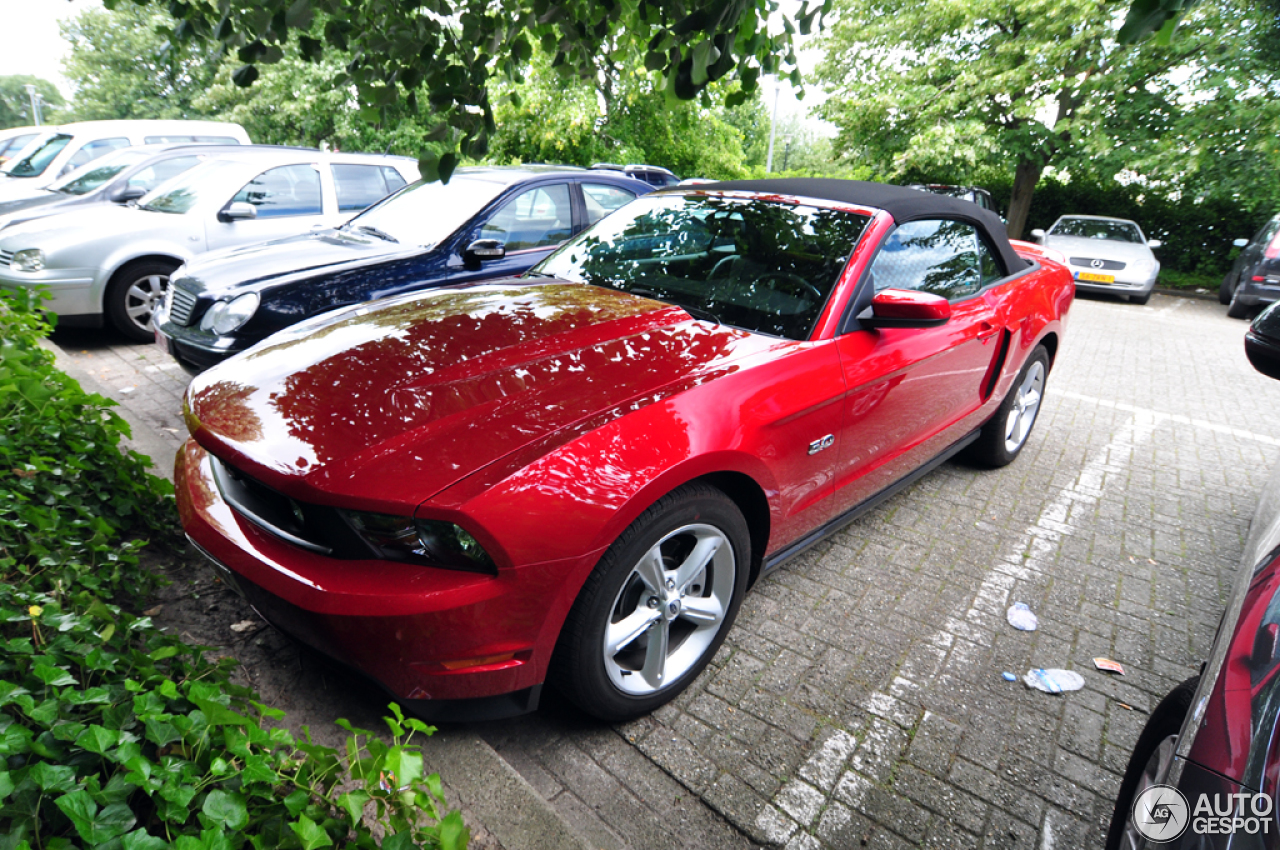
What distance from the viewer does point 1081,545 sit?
3.77m

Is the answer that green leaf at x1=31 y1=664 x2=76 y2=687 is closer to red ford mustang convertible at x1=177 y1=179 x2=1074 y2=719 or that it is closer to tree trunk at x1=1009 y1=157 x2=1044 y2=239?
red ford mustang convertible at x1=177 y1=179 x2=1074 y2=719

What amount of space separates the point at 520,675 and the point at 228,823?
777mm

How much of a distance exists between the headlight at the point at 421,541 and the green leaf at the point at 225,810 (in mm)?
645

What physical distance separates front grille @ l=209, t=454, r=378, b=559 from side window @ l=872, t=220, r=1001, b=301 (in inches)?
87.5

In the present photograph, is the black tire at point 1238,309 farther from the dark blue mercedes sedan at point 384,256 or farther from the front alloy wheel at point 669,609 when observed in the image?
the front alloy wheel at point 669,609

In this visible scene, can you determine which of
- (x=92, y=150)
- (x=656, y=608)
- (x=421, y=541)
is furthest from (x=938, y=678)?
(x=92, y=150)

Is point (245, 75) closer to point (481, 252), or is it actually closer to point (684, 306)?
point (684, 306)

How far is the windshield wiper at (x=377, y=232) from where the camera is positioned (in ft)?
17.8

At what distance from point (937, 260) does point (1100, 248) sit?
464 inches

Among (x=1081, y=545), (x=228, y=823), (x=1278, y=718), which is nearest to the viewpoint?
(x=1278, y=718)

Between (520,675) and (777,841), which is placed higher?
(520,675)

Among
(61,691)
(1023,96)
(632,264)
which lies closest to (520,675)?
(61,691)

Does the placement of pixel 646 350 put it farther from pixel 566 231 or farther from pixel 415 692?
pixel 566 231

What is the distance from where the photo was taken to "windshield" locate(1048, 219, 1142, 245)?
1342 cm
